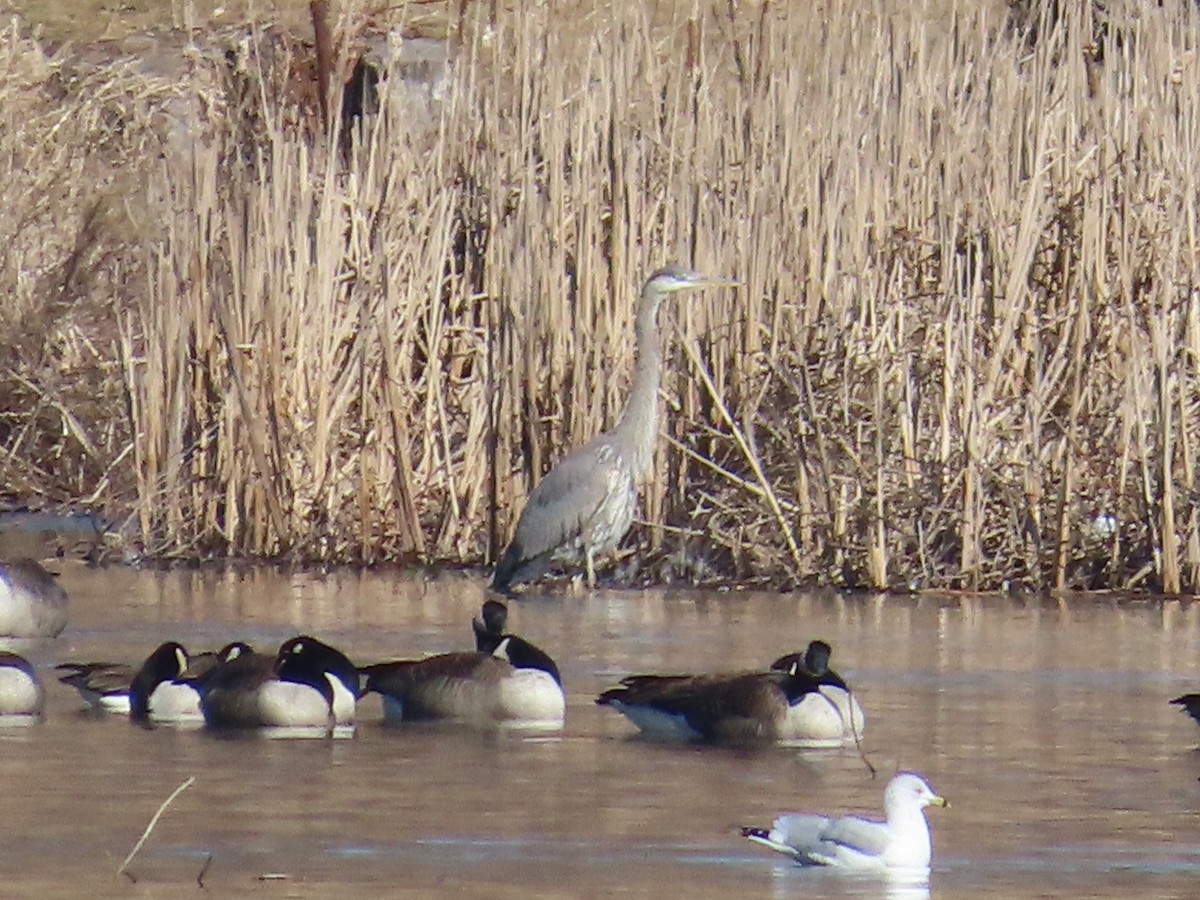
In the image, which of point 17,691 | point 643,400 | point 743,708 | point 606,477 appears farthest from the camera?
point 643,400

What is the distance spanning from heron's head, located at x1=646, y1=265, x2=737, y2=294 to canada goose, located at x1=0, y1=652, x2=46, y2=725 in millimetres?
4736

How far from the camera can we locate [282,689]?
32.2ft

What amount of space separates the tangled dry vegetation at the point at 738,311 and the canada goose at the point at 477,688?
3930mm

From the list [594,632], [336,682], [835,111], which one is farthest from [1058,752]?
[835,111]

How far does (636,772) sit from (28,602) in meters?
4.09

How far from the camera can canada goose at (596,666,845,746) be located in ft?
31.7

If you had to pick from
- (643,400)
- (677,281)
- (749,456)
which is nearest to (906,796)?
(643,400)

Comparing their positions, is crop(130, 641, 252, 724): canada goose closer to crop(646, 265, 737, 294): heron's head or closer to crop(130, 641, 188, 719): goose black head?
crop(130, 641, 188, 719): goose black head

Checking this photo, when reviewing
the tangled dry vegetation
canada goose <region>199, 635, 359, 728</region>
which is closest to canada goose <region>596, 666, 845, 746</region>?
canada goose <region>199, 635, 359, 728</region>

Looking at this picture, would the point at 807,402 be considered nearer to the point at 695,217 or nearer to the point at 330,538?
the point at 695,217

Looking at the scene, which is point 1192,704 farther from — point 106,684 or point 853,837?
point 106,684

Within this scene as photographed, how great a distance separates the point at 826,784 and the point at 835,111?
21.5ft

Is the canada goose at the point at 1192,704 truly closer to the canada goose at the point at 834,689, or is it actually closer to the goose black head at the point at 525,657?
the canada goose at the point at 834,689

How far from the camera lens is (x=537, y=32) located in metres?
15.8
